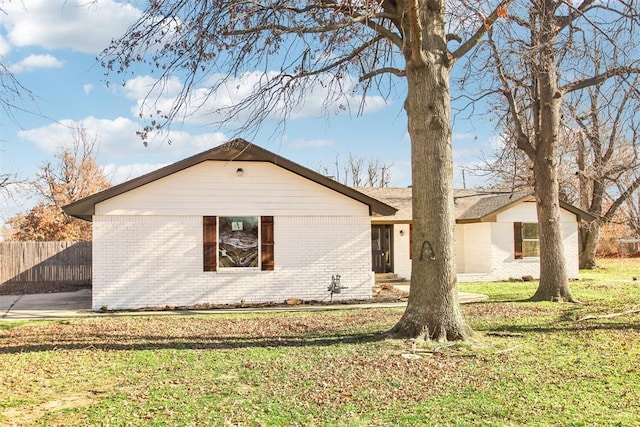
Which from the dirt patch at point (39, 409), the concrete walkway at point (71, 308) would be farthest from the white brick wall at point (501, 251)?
the dirt patch at point (39, 409)

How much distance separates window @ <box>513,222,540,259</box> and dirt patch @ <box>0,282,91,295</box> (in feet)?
55.2

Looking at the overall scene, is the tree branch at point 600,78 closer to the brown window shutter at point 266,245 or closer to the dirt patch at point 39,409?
the brown window shutter at point 266,245

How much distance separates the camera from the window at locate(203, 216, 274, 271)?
1498 cm

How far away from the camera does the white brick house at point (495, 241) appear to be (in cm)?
2198

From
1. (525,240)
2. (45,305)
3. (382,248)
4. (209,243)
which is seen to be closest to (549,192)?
(525,240)

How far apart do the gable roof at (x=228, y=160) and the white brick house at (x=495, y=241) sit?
610 cm

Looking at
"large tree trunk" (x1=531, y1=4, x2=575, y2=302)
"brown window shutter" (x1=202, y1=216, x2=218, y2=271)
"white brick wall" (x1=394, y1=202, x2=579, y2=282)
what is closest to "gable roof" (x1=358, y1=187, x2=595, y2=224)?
"white brick wall" (x1=394, y1=202, x2=579, y2=282)

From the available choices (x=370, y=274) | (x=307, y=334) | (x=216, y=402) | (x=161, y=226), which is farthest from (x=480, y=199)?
(x=216, y=402)

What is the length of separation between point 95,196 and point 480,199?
17.4 metres

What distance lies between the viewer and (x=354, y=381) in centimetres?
651

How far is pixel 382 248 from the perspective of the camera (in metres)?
22.5

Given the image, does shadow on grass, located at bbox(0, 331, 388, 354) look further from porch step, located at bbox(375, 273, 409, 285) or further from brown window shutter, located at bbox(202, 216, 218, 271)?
porch step, located at bbox(375, 273, 409, 285)

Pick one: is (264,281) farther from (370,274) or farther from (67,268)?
(67,268)

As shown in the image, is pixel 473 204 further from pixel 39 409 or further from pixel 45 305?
pixel 39 409
